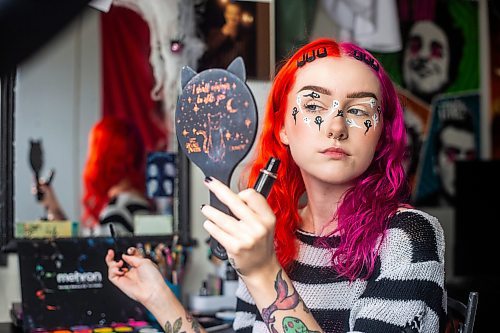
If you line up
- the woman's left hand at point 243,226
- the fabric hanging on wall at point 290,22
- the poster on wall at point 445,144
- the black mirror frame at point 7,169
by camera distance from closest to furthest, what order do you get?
the woman's left hand at point 243,226 → the black mirror frame at point 7,169 → the fabric hanging on wall at point 290,22 → the poster on wall at point 445,144

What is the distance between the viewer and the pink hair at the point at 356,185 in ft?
3.24

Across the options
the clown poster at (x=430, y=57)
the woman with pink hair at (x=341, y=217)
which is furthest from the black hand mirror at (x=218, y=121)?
the clown poster at (x=430, y=57)

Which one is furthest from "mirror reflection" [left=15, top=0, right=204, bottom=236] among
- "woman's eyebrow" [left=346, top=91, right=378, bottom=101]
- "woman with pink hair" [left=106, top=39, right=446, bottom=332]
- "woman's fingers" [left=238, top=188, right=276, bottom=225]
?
"woman's fingers" [left=238, top=188, right=276, bottom=225]

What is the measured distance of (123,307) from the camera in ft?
5.53

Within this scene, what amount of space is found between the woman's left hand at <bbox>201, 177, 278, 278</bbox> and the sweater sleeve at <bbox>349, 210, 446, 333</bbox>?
21cm

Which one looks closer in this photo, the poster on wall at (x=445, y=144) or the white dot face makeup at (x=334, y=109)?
the white dot face makeup at (x=334, y=109)

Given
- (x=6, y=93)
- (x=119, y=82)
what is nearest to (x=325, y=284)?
(x=6, y=93)

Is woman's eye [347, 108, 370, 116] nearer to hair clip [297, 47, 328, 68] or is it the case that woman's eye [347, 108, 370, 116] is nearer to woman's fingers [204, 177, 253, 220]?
hair clip [297, 47, 328, 68]

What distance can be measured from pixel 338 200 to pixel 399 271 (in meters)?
0.18

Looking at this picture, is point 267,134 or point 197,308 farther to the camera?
point 197,308

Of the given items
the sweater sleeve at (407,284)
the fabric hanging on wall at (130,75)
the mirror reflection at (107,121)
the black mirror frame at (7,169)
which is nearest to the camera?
the sweater sleeve at (407,284)

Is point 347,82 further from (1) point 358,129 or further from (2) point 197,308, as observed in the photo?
(2) point 197,308

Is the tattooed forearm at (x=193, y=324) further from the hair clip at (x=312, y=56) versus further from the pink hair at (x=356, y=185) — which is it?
the hair clip at (x=312, y=56)

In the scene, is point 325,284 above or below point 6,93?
below
